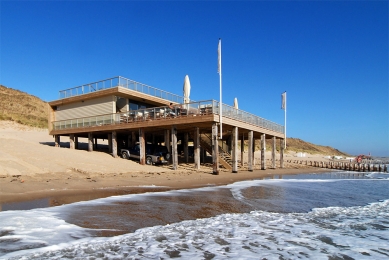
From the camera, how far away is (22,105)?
57031 millimetres

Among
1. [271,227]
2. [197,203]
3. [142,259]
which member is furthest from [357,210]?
[142,259]

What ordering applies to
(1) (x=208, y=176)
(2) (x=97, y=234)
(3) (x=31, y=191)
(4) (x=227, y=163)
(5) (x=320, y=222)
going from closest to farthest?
(2) (x=97, y=234)
(5) (x=320, y=222)
(3) (x=31, y=191)
(1) (x=208, y=176)
(4) (x=227, y=163)

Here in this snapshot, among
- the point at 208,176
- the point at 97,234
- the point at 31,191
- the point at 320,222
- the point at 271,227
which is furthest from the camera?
the point at 208,176

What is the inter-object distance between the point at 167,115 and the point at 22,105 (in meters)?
50.7

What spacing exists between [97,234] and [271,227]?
13.5ft

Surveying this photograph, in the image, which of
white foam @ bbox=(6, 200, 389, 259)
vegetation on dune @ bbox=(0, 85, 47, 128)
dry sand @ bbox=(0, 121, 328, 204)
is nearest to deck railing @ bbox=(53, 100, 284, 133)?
dry sand @ bbox=(0, 121, 328, 204)

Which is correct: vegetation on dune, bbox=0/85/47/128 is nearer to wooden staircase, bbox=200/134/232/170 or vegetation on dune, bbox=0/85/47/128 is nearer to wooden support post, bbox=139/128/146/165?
wooden support post, bbox=139/128/146/165

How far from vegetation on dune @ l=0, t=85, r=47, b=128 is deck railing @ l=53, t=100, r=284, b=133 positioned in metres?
22.1

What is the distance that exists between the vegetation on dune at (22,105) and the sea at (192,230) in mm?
41868

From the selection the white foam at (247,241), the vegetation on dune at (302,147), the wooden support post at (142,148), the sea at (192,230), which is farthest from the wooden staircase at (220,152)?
the vegetation on dune at (302,147)

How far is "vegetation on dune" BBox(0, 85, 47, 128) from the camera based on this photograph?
159 feet

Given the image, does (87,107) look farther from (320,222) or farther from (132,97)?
(320,222)

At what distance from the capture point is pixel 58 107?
30.5m

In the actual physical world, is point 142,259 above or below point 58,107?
below
